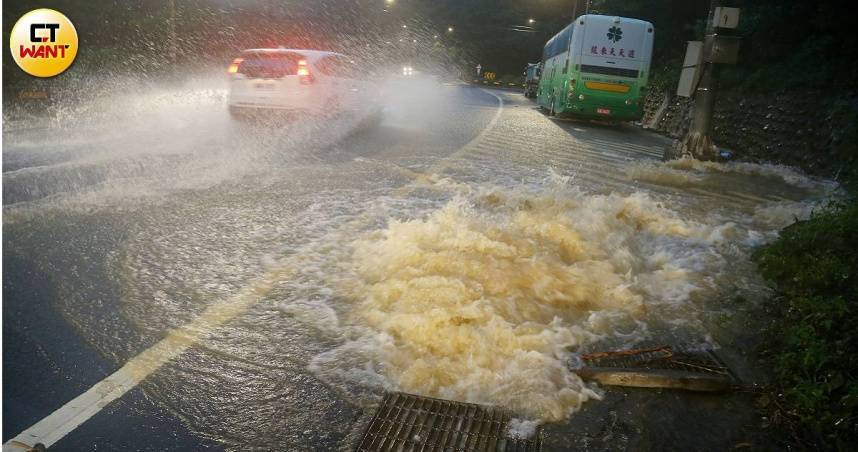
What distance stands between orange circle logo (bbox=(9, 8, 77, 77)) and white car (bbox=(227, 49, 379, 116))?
300cm

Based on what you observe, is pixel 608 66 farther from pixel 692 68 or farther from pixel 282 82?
pixel 282 82

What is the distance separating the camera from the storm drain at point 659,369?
349cm

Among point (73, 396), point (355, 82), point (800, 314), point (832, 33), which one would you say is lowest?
point (73, 396)

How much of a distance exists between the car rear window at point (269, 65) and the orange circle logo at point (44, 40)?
3149 mm

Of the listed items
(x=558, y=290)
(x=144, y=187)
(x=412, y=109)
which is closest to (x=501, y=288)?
(x=558, y=290)

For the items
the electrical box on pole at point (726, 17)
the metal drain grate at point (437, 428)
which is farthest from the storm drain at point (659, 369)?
the electrical box on pole at point (726, 17)

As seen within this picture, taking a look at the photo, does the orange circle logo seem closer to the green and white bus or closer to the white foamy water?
the white foamy water

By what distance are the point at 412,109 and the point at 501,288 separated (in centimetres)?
1640

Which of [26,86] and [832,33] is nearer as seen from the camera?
[832,33]

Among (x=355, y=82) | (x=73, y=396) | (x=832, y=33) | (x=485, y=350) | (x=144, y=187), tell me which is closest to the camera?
(x=73, y=396)

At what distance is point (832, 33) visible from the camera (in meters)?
14.9

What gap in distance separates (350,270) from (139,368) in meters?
1.93

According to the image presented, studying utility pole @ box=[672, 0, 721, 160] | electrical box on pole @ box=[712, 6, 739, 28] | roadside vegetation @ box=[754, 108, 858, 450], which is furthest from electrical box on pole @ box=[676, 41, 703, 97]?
roadside vegetation @ box=[754, 108, 858, 450]

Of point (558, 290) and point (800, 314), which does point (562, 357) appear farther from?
point (800, 314)
